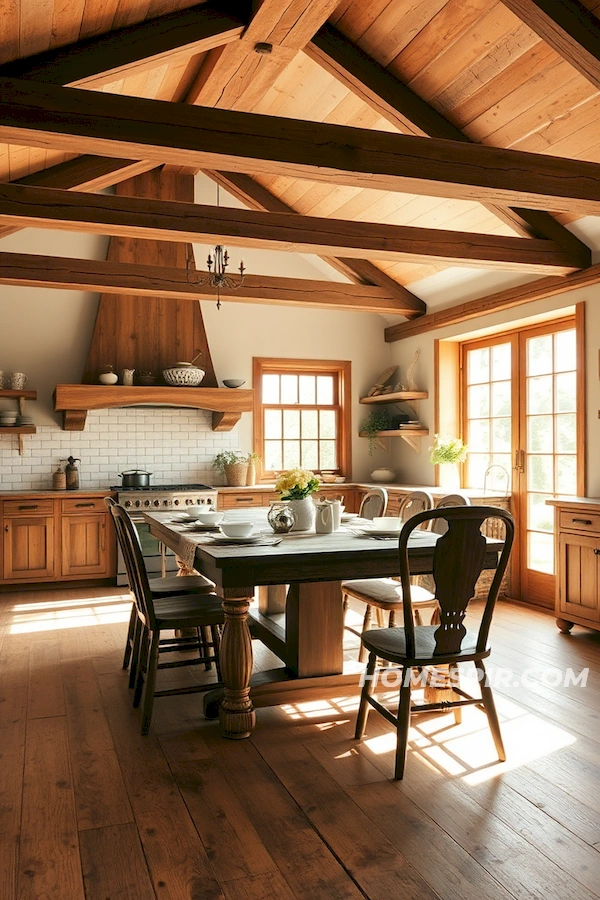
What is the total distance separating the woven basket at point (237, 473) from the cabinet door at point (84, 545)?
134 centimetres

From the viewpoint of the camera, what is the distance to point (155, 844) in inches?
90.9

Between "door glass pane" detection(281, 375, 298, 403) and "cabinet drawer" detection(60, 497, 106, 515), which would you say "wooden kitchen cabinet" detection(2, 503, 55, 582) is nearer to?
"cabinet drawer" detection(60, 497, 106, 515)

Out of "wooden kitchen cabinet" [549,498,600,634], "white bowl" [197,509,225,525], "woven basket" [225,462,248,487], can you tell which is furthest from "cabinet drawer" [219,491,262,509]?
"wooden kitchen cabinet" [549,498,600,634]

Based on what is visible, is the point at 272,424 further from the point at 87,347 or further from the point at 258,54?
the point at 258,54

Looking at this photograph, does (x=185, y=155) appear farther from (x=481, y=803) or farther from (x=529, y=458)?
(x=529, y=458)

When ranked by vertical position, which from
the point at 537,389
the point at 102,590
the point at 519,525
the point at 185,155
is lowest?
the point at 102,590

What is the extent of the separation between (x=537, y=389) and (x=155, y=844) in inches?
190

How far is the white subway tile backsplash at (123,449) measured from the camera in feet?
23.2

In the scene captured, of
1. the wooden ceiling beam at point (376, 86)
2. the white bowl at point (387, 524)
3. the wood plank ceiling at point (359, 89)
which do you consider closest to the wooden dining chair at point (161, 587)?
the white bowl at point (387, 524)

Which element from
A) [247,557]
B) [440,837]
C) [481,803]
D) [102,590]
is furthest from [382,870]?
[102,590]

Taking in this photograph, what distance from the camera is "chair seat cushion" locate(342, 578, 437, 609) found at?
3.68m

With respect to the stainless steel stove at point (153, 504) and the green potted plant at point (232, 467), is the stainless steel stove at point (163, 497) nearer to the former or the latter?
the stainless steel stove at point (153, 504)

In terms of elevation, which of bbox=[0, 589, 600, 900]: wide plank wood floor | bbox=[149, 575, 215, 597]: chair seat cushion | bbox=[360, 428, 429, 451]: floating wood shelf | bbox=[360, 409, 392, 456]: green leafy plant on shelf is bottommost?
bbox=[0, 589, 600, 900]: wide plank wood floor

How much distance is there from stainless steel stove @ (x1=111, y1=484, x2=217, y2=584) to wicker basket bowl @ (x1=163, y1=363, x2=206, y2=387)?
3.28 ft
